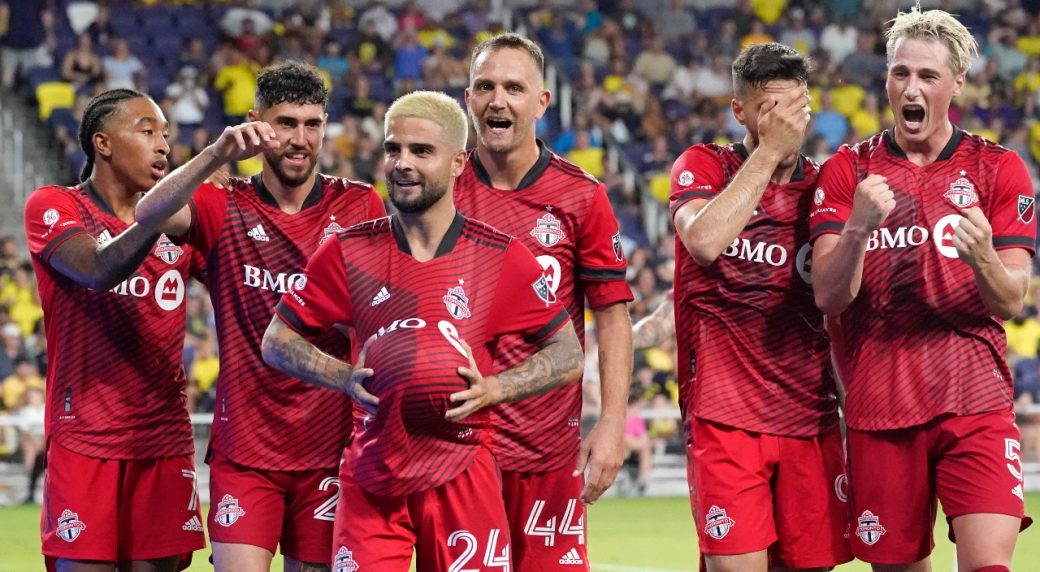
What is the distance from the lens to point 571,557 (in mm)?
6180

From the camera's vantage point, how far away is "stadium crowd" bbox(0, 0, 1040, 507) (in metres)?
17.9

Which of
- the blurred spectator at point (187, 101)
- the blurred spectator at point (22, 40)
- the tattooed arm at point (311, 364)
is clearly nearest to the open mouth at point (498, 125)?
the tattooed arm at point (311, 364)

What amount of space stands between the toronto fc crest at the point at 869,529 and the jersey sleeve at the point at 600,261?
127 centimetres

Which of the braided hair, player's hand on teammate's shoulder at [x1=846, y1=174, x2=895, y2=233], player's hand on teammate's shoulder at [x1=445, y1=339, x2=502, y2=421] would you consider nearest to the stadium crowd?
the braided hair

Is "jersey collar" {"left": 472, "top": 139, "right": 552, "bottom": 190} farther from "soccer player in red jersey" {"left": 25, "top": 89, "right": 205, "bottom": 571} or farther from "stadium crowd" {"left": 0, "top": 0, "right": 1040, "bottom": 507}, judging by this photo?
"stadium crowd" {"left": 0, "top": 0, "right": 1040, "bottom": 507}

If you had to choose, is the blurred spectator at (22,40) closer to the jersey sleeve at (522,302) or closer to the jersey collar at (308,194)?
the jersey collar at (308,194)

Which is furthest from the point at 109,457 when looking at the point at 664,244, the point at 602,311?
the point at 664,244

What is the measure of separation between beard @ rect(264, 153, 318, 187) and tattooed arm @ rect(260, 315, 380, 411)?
0.88 m

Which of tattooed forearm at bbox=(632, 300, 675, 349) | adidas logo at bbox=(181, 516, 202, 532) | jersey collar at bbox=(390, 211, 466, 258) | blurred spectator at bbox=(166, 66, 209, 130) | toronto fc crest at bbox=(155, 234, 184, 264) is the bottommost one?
adidas logo at bbox=(181, 516, 202, 532)

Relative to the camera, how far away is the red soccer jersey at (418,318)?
5137 mm

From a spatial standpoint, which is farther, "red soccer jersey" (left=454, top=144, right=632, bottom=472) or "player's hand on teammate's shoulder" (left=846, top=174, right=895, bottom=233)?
"red soccer jersey" (left=454, top=144, right=632, bottom=472)

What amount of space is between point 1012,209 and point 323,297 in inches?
107

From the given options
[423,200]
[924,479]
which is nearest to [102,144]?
[423,200]

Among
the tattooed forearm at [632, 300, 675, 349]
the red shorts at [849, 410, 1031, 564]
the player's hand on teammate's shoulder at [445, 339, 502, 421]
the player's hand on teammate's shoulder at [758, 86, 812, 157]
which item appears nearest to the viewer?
the player's hand on teammate's shoulder at [445, 339, 502, 421]
